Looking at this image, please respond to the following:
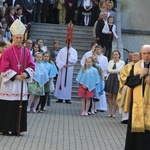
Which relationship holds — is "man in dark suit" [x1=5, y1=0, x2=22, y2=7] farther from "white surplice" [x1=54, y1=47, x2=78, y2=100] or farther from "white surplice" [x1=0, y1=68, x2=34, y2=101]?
"white surplice" [x1=0, y1=68, x2=34, y2=101]

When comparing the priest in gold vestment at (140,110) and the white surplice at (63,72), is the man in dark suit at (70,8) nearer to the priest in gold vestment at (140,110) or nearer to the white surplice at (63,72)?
the white surplice at (63,72)

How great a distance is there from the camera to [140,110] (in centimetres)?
1087

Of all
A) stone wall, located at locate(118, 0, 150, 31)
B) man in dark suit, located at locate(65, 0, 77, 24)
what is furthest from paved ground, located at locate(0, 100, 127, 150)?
stone wall, located at locate(118, 0, 150, 31)

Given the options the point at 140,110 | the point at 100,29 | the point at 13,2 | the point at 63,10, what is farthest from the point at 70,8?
the point at 140,110

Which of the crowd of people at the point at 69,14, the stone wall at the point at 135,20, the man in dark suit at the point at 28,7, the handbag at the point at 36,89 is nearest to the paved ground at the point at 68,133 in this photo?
the handbag at the point at 36,89

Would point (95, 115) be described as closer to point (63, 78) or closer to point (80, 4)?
point (63, 78)

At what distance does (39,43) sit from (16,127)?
864 centimetres

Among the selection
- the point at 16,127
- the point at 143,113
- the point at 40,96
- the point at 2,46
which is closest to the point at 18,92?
the point at 16,127

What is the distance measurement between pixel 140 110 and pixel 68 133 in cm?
409

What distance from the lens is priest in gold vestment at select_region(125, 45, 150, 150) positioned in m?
10.9

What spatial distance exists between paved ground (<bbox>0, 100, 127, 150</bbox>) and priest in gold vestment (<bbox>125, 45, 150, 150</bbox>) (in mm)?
1770

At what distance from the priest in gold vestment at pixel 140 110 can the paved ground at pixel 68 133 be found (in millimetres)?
1770

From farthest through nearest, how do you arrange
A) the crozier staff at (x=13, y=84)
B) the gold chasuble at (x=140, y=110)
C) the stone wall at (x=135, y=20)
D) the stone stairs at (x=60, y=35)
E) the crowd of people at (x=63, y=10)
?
the stone wall at (x=135, y=20)
the crowd of people at (x=63, y=10)
the stone stairs at (x=60, y=35)
the crozier staff at (x=13, y=84)
the gold chasuble at (x=140, y=110)

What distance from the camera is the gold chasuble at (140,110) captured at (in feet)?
35.5
